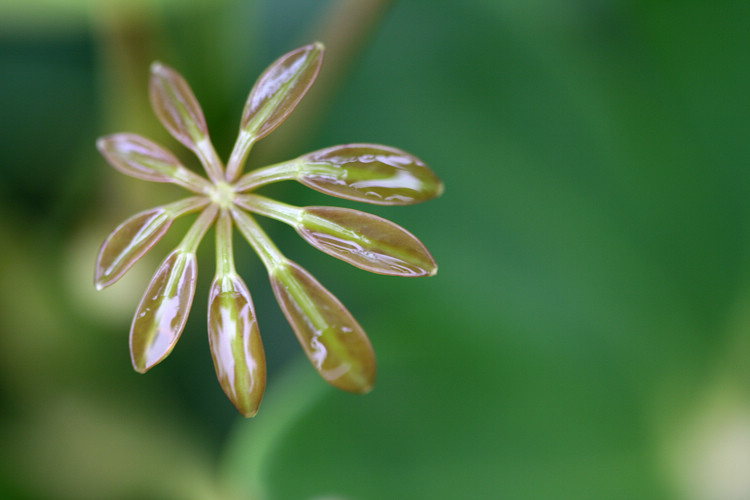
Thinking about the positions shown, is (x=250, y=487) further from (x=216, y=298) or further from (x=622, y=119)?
(x=622, y=119)

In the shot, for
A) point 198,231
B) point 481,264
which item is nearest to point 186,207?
point 198,231

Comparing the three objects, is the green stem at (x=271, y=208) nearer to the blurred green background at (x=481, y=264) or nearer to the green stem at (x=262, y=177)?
the green stem at (x=262, y=177)

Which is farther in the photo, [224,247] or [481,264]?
[481,264]

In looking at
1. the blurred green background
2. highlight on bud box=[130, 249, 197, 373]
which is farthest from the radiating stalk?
the blurred green background

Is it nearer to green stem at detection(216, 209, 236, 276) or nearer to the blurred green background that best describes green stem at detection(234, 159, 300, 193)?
green stem at detection(216, 209, 236, 276)

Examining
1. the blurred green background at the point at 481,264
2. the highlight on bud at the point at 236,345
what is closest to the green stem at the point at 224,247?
the highlight on bud at the point at 236,345

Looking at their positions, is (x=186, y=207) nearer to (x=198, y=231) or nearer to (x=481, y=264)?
(x=198, y=231)

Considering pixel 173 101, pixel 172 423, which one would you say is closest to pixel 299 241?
pixel 172 423
